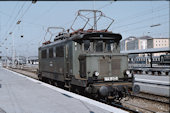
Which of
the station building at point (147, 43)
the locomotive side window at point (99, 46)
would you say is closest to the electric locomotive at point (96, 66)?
the locomotive side window at point (99, 46)

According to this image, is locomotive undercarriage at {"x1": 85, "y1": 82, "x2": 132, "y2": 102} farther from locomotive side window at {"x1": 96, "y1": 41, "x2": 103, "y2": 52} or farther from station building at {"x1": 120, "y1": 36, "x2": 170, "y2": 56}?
station building at {"x1": 120, "y1": 36, "x2": 170, "y2": 56}

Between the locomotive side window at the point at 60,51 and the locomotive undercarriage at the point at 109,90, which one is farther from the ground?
the locomotive side window at the point at 60,51

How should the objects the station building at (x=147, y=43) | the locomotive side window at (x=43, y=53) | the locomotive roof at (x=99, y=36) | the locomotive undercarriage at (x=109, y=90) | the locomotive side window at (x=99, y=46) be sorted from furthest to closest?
the station building at (x=147, y=43), the locomotive side window at (x=43, y=53), the locomotive side window at (x=99, y=46), the locomotive roof at (x=99, y=36), the locomotive undercarriage at (x=109, y=90)

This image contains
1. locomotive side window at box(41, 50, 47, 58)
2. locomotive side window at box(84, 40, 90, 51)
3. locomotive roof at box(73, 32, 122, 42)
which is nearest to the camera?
locomotive roof at box(73, 32, 122, 42)

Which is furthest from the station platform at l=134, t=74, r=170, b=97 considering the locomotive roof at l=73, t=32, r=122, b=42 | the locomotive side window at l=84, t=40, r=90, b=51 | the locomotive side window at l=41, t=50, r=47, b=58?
the locomotive side window at l=41, t=50, r=47, b=58

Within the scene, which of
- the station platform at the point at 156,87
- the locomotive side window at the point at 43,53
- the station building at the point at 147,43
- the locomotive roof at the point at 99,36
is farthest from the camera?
the station building at the point at 147,43

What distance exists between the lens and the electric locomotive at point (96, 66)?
8914 millimetres

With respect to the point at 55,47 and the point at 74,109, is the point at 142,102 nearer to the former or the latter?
the point at 74,109

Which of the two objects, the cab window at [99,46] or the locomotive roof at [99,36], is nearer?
A: the locomotive roof at [99,36]

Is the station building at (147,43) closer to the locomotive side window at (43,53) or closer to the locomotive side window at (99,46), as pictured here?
the locomotive side window at (43,53)

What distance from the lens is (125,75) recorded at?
9.80 meters

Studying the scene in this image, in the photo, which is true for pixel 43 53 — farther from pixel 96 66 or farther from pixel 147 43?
pixel 147 43

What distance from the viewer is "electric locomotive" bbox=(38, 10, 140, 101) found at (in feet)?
29.2

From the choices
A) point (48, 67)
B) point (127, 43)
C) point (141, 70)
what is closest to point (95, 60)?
point (48, 67)
